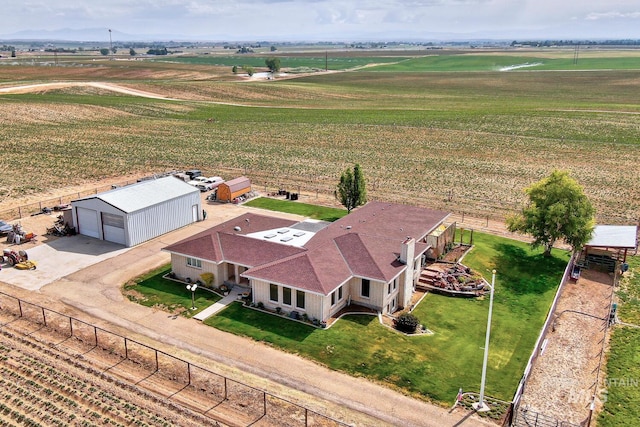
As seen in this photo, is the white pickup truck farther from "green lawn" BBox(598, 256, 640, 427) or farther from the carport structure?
"green lawn" BBox(598, 256, 640, 427)

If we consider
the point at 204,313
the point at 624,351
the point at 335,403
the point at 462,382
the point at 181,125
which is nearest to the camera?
the point at 335,403

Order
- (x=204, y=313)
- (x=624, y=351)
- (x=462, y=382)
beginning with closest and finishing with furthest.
→ (x=462, y=382), (x=624, y=351), (x=204, y=313)

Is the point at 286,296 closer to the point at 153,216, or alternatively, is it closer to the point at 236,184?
the point at 153,216

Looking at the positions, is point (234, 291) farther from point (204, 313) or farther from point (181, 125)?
point (181, 125)

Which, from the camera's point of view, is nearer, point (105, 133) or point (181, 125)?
point (105, 133)

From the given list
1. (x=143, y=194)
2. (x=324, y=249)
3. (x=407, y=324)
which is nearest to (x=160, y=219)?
(x=143, y=194)

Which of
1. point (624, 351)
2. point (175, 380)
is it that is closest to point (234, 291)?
point (175, 380)

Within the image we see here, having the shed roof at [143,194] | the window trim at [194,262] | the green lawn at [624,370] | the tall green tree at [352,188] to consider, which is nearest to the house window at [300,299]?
the window trim at [194,262]
